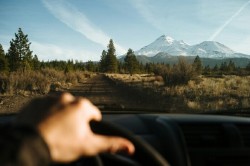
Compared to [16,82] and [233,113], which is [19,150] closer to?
[233,113]

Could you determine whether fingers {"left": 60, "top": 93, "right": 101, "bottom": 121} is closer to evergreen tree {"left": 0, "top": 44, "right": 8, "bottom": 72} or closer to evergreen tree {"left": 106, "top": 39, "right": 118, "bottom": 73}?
evergreen tree {"left": 0, "top": 44, "right": 8, "bottom": 72}

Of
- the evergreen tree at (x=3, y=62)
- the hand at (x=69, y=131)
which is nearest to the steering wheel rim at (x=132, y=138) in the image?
the hand at (x=69, y=131)

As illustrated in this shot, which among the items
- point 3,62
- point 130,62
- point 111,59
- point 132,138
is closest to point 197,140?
point 132,138

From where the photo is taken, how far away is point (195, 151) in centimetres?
237

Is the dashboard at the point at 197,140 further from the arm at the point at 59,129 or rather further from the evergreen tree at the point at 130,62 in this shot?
the evergreen tree at the point at 130,62

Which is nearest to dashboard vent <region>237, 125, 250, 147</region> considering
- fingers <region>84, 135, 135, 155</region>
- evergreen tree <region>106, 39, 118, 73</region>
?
fingers <region>84, 135, 135, 155</region>

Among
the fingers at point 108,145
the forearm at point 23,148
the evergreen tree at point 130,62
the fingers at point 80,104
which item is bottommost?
the evergreen tree at point 130,62

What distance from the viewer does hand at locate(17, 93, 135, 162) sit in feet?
3.71

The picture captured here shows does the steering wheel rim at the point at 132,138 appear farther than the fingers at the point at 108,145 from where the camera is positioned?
Yes

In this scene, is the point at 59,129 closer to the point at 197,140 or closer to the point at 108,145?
the point at 108,145

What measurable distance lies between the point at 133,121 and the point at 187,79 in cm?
3201

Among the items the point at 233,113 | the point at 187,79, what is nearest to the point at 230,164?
the point at 233,113

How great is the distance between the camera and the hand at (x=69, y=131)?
1132mm

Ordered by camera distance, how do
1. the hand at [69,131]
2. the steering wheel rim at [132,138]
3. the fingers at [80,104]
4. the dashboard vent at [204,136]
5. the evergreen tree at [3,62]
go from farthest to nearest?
1. the evergreen tree at [3,62]
2. the dashboard vent at [204,136]
3. the steering wheel rim at [132,138]
4. the fingers at [80,104]
5. the hand at [69,131]
